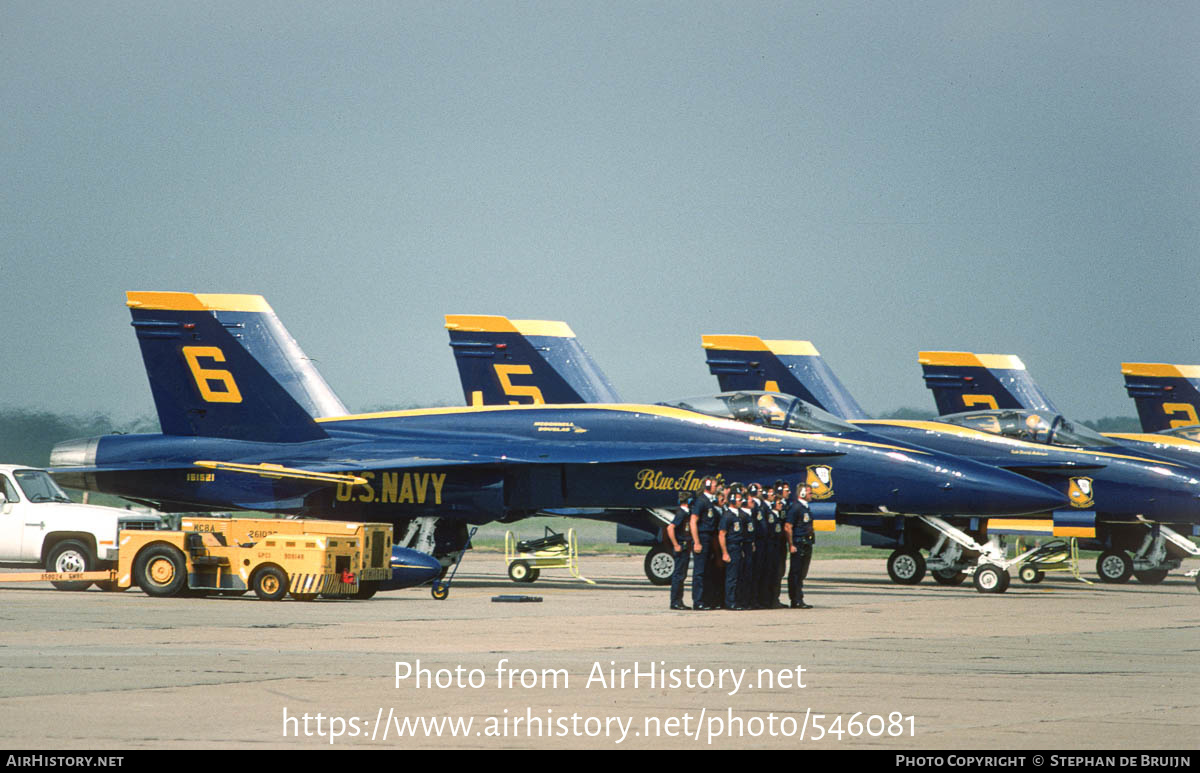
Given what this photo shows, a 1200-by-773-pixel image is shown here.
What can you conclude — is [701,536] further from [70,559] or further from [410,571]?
[70,559]

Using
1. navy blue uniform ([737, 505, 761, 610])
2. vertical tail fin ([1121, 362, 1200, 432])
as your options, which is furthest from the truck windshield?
vertical tail fin ([1121, 362, 1200, 432])

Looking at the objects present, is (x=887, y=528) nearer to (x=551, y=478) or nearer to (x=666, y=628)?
(x=551, y=478)

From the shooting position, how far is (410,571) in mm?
19156

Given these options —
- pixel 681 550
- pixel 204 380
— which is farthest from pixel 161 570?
pixel 681 550

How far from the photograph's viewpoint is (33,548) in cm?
2023

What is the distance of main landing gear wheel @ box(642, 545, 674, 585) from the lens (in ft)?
77.5

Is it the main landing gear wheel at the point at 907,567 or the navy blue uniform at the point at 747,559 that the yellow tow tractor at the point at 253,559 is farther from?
the main landing gear wheel at the point at 907,567

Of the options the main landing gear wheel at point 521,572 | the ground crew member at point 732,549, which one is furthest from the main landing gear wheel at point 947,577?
the ground crew member at point 732,549

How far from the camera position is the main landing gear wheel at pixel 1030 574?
2475cm

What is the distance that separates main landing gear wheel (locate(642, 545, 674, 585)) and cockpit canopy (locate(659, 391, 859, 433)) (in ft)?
9.49

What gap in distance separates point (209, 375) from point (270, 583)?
18.7 feet

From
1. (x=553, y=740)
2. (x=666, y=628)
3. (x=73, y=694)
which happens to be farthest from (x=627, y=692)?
(x=666, y=628)

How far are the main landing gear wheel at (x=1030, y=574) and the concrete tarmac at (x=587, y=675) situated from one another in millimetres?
7082
